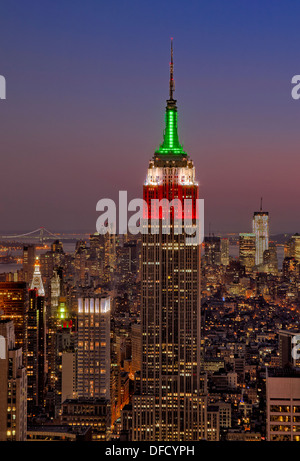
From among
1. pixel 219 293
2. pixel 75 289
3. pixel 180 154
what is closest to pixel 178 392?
pixel 180 154

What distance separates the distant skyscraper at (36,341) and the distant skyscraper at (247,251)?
10.8 m

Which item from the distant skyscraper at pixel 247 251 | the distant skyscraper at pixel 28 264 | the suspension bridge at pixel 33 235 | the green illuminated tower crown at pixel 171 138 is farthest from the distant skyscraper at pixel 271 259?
the suspension bridge at pixel 33 235

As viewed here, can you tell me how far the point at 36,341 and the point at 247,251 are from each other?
653 inches

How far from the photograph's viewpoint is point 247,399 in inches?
704

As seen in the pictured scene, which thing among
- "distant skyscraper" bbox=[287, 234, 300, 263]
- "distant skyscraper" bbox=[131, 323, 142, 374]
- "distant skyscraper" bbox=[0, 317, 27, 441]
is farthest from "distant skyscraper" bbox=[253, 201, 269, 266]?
"distant skyscraper" bbox=[0, 317, 27, 441]

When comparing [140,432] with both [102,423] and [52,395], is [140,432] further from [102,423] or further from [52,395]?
[52,395]

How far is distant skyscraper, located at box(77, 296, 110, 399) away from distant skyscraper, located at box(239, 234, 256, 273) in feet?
46.3

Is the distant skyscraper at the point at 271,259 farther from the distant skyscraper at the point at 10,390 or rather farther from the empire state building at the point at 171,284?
the distant skyscraper at the point at 10,390

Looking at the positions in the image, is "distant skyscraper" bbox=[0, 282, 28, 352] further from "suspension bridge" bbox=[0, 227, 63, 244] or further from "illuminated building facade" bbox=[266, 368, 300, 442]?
"illuminated building facade" bbox=[266, 368, 300, 442]

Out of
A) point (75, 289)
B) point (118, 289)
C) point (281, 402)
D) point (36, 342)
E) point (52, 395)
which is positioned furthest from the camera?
point (118, 289)

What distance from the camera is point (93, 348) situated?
54.9 ft

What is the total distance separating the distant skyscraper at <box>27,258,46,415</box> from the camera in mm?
17328

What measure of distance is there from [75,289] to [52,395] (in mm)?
5246

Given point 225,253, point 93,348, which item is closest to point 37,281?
point 93,348
